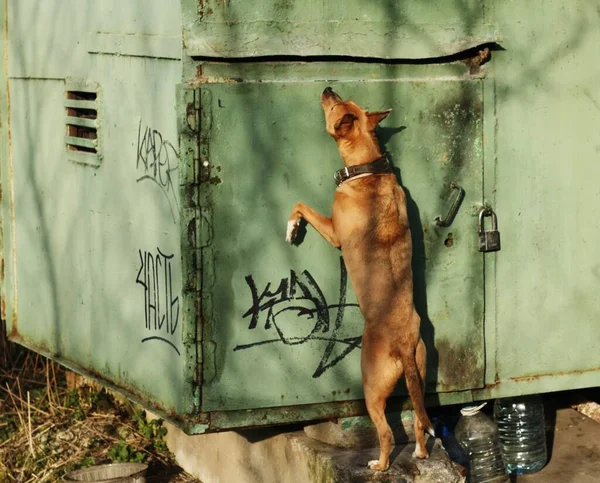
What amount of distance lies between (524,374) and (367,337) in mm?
1181

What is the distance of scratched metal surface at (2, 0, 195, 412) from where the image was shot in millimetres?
6164

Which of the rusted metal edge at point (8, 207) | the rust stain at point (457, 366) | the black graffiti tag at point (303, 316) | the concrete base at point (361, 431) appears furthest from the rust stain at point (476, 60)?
the rusted metal edge at point (8, 207)

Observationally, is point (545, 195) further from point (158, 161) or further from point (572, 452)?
point (158, 161)

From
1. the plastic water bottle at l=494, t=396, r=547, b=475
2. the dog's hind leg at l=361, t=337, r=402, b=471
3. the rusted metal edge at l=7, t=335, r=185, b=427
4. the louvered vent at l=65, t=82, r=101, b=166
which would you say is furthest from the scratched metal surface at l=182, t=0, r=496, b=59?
the plastic water bottle at l=494, t=396, r=547, b=475

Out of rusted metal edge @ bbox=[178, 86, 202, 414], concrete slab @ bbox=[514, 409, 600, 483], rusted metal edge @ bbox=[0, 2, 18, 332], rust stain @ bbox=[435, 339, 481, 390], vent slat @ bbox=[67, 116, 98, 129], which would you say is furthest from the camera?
rusted metal edge @ bbox=[0, 2, 18, 332]

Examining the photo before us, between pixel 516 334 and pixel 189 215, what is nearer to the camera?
pixel 189 215

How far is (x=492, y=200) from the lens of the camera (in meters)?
6.57

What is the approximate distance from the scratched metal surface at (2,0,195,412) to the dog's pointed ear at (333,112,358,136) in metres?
0.75

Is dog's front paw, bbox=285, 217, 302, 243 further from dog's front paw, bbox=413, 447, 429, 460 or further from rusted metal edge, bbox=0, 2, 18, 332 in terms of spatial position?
rusted metal edge, bbox=0, 2, 18, 332

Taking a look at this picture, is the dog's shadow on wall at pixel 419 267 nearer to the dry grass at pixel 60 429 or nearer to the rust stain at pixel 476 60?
the rust stain at pixel 476 60

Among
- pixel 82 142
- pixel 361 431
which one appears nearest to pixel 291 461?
pixel 361 431

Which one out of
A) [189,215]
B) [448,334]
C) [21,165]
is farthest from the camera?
[21,165]

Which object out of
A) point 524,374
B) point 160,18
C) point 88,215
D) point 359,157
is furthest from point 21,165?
point 524,374

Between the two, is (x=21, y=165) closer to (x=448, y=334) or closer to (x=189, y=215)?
(x=189, y=215)
